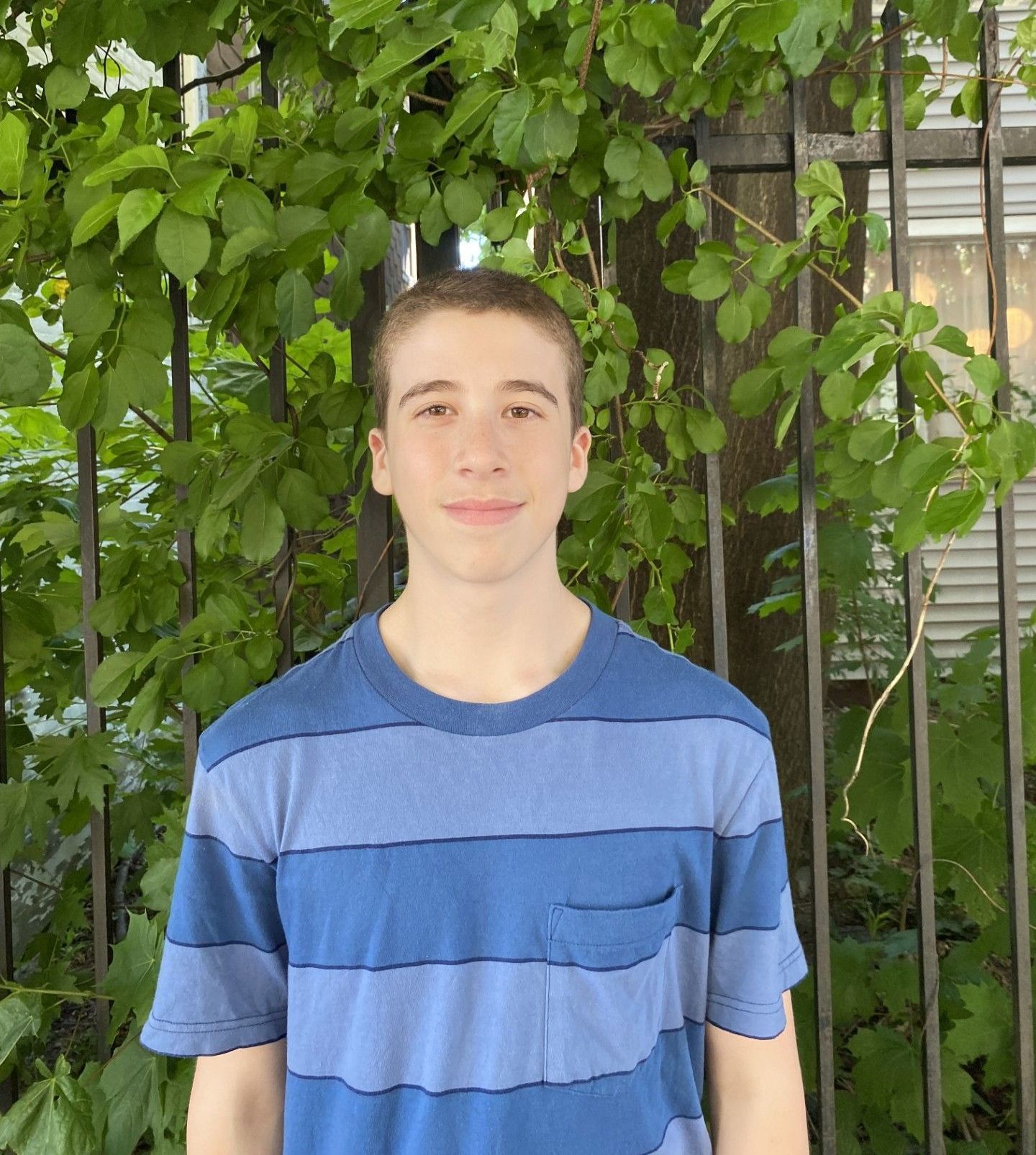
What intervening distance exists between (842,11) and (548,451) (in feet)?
2.38

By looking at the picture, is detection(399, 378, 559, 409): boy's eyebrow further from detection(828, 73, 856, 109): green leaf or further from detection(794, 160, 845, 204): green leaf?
detection(828, 73, 856, 109): green leaf

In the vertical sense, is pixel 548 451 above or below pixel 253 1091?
above

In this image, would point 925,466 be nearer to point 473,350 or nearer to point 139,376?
point 473,350

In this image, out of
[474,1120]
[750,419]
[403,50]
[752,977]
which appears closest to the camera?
[474,1120]

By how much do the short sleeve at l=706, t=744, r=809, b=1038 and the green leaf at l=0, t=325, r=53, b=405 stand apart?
1.17 m

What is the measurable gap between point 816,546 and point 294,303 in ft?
3.23

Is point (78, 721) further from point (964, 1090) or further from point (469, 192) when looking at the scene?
point (964, 1090)

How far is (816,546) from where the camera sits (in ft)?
6.18

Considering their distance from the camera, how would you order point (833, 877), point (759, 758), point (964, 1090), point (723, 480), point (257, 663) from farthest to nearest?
point (833, 877) → point (723, 480) → point (964, 1090) → point (257, 663) → point (759, 758)

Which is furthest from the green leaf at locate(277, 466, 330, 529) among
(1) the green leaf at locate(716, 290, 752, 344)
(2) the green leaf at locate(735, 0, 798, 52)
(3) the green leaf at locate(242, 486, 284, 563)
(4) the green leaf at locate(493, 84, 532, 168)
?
(2) the green leaf at locate(735, 0, 798, 52)

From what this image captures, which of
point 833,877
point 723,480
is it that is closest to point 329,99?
point 723,480

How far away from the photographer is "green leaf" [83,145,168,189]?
148cm

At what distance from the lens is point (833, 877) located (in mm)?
3889

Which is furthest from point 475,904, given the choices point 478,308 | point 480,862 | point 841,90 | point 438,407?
point 841,90
